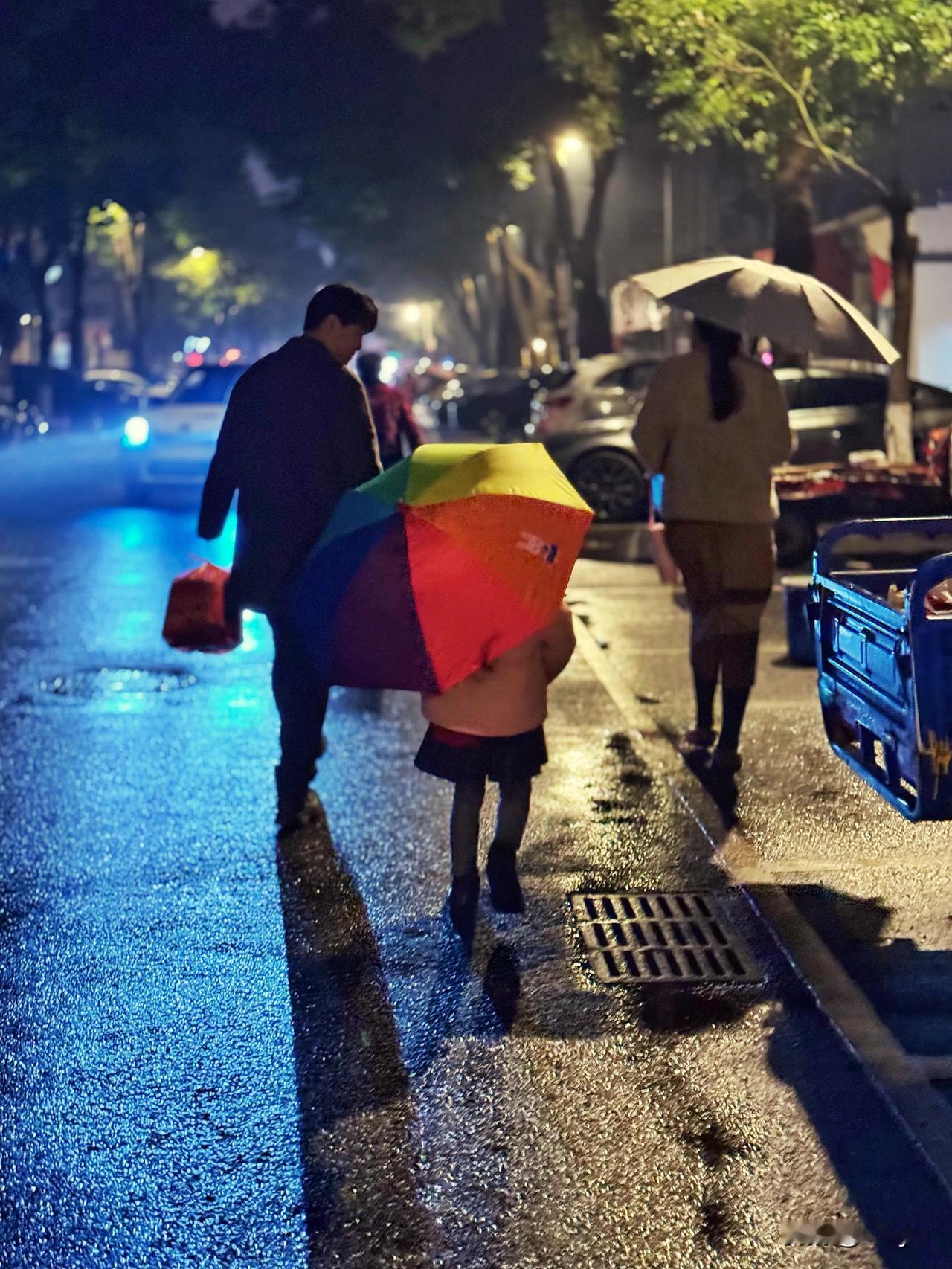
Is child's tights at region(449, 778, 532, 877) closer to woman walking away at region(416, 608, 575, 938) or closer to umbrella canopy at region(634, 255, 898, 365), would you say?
woman walking away at region(416, 608, 575, 938)

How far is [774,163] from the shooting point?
2300 centimetres

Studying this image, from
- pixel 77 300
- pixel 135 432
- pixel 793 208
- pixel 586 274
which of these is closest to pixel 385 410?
pixel 793 208

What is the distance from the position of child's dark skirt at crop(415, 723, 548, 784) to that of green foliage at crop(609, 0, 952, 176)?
13645 millimetres

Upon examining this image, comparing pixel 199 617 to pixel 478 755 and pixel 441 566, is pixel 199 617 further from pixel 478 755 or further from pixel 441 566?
pixel 441 566

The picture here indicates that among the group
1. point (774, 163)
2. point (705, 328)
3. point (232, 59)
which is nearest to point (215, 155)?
point (232, 59)

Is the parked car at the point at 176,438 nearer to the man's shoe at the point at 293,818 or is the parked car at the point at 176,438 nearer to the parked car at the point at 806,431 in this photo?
the parked car at the point at 806,431

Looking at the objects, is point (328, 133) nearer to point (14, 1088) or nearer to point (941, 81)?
point (941, 81)

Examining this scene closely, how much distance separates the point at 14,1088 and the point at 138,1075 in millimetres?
297

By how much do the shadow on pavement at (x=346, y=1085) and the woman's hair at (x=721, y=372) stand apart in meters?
2.58

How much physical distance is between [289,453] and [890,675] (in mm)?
2469

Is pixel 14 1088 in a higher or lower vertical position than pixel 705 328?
lower

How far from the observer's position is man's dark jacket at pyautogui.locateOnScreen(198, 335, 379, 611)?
6.76 meters

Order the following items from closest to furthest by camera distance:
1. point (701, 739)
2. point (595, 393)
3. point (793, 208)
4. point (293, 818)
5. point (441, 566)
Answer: point (441, 566) < point (293, 818) < point (701, 739) < point (595, 393) < point (793, 208)

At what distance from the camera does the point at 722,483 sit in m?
7.87
